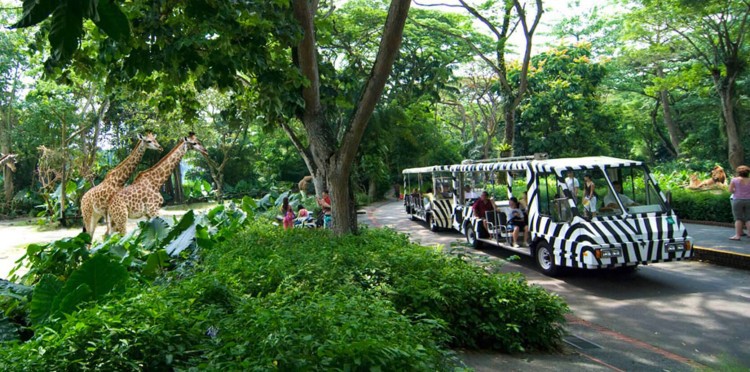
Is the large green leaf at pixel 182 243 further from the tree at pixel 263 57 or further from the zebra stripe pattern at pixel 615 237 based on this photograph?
the zebra stripe pattern at pixel 615 237

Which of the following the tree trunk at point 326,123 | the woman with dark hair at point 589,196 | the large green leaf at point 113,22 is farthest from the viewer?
the woman with dark hair at point 589,196

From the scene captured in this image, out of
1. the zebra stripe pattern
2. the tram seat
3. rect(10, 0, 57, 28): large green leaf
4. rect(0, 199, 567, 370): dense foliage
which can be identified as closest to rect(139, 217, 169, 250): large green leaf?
rect(0, 199, 567, 370): dense foliage

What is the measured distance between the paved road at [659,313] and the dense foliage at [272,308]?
904mm

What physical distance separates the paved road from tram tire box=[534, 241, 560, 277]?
15 cm

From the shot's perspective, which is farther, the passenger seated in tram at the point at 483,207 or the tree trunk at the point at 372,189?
the tree trunk at the point at 372,189

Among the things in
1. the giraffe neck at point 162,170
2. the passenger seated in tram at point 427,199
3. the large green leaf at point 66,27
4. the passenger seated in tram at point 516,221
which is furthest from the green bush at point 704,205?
the large green leaf at point 66,27

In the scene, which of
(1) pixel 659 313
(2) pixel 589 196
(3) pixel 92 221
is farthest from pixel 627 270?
(3) pixel 92 221

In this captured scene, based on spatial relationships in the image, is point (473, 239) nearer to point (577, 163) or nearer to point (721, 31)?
point (577, 163)

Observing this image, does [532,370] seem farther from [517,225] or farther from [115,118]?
[115,118]

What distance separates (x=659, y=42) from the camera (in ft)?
74.3

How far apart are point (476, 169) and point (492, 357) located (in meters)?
9.14

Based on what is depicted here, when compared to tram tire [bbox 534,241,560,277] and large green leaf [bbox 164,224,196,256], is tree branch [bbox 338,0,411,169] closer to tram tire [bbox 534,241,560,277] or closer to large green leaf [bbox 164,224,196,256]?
large green leaf [bbox 164,224,196,256]

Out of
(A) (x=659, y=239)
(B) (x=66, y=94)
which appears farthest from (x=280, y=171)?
(A) (x=659, y=239)

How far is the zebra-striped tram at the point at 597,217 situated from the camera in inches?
359
